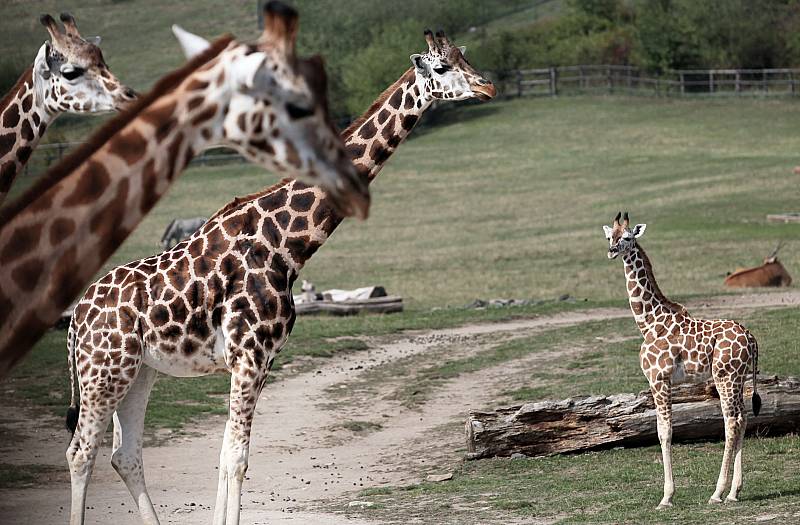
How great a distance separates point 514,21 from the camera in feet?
268

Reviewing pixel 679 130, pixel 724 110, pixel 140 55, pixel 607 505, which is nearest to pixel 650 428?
pixel 607 505

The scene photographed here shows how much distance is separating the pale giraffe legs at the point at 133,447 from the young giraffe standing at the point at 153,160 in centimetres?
487

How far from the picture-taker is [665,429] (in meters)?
11.5

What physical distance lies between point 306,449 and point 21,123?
21.1ft

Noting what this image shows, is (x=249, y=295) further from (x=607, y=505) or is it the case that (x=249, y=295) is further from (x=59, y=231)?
(x=59, y=231)

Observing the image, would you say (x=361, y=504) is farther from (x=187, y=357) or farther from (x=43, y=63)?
(x=43, y=63)

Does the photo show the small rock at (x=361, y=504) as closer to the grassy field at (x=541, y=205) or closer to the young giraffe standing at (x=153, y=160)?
the grassy field at (x=541, y=205)

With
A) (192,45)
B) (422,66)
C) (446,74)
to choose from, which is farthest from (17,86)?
(192,45)

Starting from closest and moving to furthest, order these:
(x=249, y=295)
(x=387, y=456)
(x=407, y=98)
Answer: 1. (x=249, y=295)
2. (x=407, y=98)
3. (x=387, y=456)

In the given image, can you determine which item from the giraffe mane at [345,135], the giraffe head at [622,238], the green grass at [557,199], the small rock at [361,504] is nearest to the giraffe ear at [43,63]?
the giraffe mane at [345,135]

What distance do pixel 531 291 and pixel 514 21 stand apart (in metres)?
55.3

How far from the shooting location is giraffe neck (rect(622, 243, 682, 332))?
12.2 meters

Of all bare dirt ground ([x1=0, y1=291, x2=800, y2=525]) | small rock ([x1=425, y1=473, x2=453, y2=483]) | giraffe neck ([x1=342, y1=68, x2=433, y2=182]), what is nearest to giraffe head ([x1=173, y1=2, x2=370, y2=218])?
A: giraffe neck ([x1=342, y1=68, x2=433, y2=182])

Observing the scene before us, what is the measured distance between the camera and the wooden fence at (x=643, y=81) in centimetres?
6294
